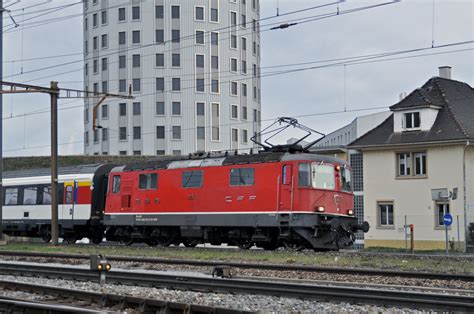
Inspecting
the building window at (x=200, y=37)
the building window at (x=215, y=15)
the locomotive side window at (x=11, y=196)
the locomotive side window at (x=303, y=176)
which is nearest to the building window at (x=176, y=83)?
the building window at (x=200, y=37)

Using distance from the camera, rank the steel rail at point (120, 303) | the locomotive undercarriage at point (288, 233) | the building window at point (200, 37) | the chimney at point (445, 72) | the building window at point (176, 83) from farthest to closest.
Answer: the building window at point (176, 83)
the building window at point (200, 37)
the chimney at point (445, 72)
the locomotive undercarriage at point (288, 233)
the steel rail at point (120, 303)

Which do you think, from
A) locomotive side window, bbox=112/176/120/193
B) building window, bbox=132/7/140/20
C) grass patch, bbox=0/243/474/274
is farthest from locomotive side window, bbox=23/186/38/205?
building window, bbox=132/7/140/20

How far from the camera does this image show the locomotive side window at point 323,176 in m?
27.4

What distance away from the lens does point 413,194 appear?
41344mm

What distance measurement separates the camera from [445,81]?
45906mm

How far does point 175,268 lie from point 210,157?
8626mm

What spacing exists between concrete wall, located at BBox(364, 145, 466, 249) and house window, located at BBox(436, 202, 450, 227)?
23 centimetres

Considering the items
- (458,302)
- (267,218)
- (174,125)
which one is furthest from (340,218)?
(174,125)

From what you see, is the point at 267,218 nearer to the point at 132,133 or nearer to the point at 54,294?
the point at 54,294

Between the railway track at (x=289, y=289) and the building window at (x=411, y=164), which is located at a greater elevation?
the building window at (x=411, y=164)

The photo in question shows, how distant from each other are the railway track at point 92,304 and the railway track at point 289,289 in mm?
2639

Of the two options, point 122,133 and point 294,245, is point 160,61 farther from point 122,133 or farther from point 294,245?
point 294,245

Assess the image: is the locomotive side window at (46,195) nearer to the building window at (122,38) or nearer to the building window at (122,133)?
the building window at (122,133)

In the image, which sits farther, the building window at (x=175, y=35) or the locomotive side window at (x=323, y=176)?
the building window at (x=175, y=35)
